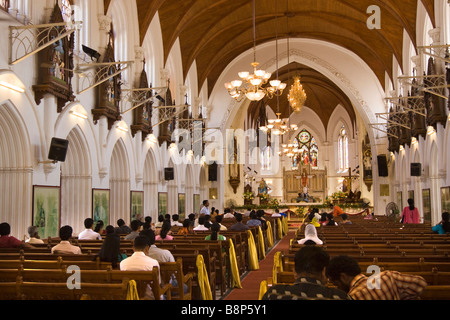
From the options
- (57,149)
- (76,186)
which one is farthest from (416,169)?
(57,149)

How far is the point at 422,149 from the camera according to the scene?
1945 centimetres

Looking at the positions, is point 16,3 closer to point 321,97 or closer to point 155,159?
point 155,159

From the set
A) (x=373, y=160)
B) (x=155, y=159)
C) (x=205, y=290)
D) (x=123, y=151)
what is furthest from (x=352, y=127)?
(x=205, y=290)

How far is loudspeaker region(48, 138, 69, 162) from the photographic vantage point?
11836mm

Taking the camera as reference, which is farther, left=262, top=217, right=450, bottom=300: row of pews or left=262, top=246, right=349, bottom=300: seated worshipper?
left=262, top=217, right=450, bottom=300: row of pews

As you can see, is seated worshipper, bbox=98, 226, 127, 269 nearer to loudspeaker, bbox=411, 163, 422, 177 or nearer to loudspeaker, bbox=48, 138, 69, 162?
loudspeaker, bbox=48, 138, 69, 162

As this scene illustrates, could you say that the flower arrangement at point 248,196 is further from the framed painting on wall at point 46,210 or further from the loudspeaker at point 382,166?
the framed painting on wall at point 46,210

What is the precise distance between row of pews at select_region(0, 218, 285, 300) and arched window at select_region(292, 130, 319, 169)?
113 feet

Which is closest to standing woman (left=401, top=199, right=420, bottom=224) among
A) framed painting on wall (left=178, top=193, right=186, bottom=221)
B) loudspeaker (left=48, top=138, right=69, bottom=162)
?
loudspeaker (left=48, top=138, right=69, bottom=162)

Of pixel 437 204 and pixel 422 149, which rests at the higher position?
pixel 422 149

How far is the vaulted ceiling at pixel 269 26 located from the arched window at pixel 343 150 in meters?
15.3

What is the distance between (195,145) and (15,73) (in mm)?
16085

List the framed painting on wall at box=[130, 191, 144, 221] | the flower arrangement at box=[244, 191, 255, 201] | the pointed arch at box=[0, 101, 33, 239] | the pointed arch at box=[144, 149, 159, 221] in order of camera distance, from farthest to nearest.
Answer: the flower arrangement at box=[244, 191, 255, 201] < the pointed arch at box=[144, 149, 159, 221] < the framed painting on wall at box=[130, 191, 144, 221] < the pointed arch at box=[0, 101, 33, 239]
